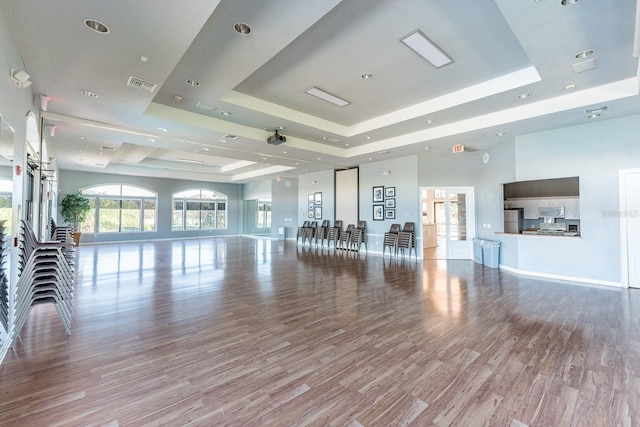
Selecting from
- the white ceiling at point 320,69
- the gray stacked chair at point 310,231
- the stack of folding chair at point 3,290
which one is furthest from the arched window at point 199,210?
the stack of folding chair at point 3,290

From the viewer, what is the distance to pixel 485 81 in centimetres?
488

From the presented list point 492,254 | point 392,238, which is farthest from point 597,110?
point 392,238

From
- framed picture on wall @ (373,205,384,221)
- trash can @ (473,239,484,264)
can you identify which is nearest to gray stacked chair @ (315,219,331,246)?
framed picture on wall @ (373,205,384,221)

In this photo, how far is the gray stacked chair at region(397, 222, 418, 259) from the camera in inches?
335

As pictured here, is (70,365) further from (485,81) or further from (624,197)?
(624,197)

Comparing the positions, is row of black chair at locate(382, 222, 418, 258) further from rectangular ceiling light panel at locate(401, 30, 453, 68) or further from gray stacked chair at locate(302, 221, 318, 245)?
rectangular ceiling light panel at locate(401, 30, 453, 68)

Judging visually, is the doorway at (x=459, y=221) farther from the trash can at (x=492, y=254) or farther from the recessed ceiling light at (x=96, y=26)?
the recessed ceiling light at (x=96, y=26)

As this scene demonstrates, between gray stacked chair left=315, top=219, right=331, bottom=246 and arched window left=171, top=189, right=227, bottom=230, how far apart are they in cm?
740

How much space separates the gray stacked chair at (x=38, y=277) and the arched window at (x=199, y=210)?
481 inches

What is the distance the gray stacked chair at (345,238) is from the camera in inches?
406

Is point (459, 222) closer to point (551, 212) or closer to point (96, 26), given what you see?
point (551, 212)

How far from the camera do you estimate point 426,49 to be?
393 cm

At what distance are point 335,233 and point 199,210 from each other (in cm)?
876

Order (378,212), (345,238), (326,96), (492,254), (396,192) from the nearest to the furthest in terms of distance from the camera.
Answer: (326,96)
(492,254)
(396,192)
(378,212)
(345,238)
